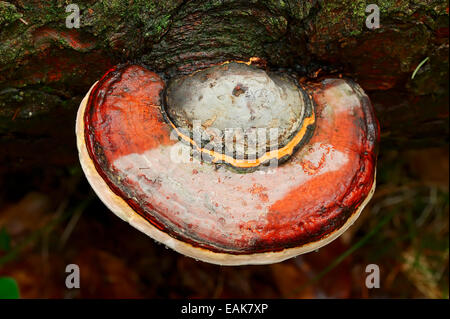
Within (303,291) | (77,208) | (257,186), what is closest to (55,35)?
(257,186)

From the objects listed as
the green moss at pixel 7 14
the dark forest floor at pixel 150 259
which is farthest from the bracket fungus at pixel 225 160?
the dark forest floor at pixel 150 259

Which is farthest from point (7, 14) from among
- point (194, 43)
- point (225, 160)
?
point (225, 160)

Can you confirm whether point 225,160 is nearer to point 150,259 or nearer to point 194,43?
point 194,43

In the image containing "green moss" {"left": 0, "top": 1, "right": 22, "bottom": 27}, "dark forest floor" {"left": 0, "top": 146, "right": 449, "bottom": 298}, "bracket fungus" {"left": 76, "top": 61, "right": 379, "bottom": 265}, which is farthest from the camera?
"dark forest floor" {"left": 0, "top": 146, "right": 449, "bottom": 298}

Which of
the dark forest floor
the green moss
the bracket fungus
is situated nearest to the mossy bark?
the green moss

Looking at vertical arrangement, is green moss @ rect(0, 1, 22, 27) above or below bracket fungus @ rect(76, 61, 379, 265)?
above

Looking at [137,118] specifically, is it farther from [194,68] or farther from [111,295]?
[111,295]

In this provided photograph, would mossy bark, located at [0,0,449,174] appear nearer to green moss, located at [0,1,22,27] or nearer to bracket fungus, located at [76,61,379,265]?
green moss, located at [0,1,22,27]
